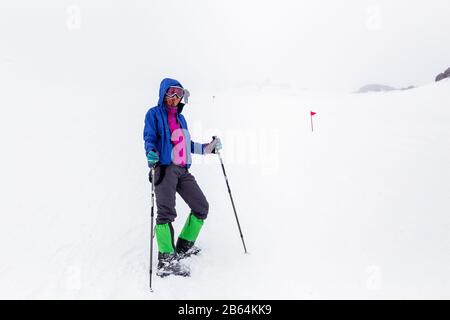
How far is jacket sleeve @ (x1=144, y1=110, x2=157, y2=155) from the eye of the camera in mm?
5379

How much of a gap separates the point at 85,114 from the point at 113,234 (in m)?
12.4

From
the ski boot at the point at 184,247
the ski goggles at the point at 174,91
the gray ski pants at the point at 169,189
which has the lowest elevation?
the ski boot at the point at 184,247

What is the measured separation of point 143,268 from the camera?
225 inches

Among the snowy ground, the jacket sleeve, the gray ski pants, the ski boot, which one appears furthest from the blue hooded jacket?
the snowy ground

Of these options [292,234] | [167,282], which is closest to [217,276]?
[167,282]

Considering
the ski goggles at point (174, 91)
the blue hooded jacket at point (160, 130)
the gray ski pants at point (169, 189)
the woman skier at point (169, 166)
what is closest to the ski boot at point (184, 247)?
the woman skier at point (169, 166)

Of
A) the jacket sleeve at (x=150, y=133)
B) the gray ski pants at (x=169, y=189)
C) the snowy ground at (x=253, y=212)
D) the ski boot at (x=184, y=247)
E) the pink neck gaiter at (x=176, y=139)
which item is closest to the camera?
the snowy ground at (x=253, y=212)

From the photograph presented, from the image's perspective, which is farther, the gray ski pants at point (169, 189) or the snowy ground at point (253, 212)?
the gray ski pants at point (169, 189)

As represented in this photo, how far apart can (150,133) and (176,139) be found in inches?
16.6

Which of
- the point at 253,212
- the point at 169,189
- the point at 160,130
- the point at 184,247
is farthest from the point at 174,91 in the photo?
the point at 253,212

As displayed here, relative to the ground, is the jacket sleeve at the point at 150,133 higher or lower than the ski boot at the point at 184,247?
higher

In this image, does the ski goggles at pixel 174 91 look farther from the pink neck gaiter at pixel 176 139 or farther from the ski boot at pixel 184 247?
the ski boot at pixel 184 247

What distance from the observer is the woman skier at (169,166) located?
5.47 m

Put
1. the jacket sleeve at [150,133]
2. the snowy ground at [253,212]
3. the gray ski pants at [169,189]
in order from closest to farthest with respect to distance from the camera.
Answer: the snowy ground at [253,212] → the jacket sleeve at [150,133] → the gray ski pants at [169,189]
